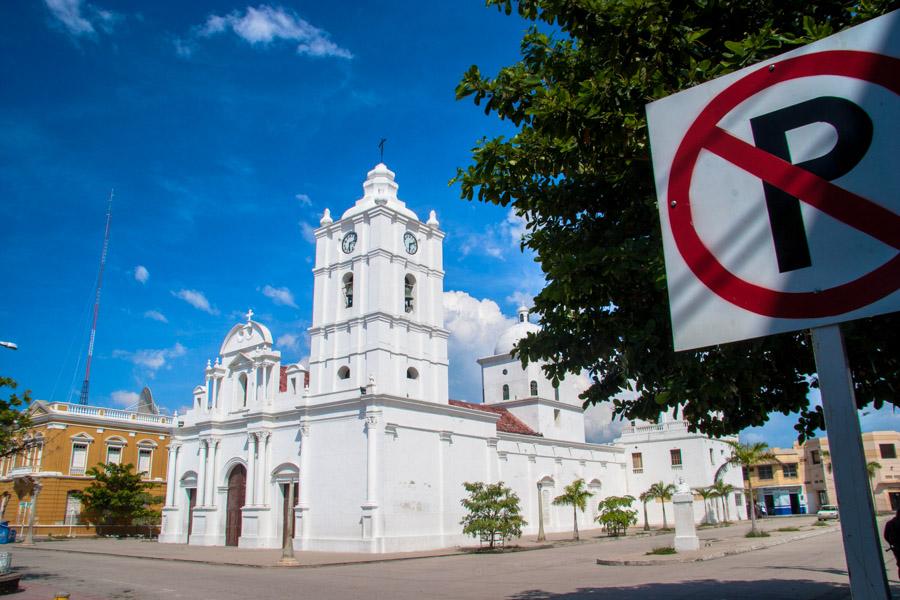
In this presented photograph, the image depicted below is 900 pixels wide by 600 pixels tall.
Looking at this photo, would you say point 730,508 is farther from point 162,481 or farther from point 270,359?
point 162,481

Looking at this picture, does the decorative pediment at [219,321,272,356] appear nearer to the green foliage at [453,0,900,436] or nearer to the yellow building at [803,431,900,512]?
the green foliage at [453,0,900,436]

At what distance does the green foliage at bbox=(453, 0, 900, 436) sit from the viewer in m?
5.12

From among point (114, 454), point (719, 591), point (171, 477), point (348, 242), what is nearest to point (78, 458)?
point (114, 454)

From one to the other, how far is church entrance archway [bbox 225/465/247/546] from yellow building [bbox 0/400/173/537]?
29.1 feet

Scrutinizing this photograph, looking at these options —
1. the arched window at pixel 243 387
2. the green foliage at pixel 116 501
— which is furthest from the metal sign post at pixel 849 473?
the green foliage at pixel 116 501

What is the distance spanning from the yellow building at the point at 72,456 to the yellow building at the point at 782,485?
51.2 meters

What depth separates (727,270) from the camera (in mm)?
2146

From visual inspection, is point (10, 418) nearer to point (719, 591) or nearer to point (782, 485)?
point (719, 591)

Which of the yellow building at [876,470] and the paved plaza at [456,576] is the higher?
the yellow building at [876,470]

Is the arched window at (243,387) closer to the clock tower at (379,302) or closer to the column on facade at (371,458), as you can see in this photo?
the clock tower at (379,302)

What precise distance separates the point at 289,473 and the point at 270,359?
5912 millimetres

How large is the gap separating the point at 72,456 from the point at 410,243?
87.8ft

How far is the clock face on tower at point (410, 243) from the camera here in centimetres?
3091

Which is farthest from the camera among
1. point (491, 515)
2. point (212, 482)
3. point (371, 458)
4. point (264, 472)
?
point (212, 482)
